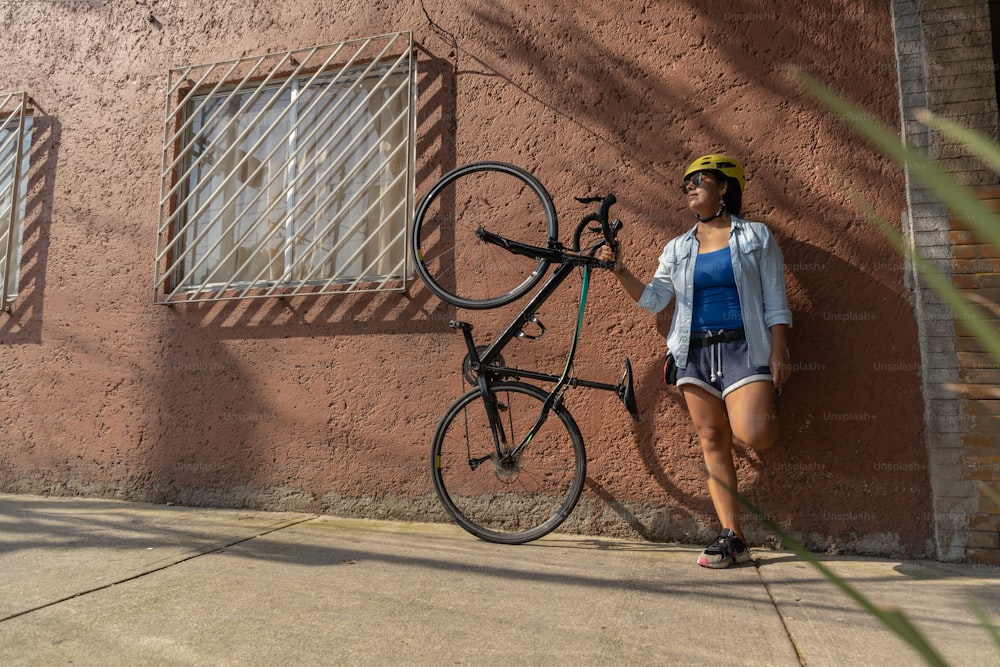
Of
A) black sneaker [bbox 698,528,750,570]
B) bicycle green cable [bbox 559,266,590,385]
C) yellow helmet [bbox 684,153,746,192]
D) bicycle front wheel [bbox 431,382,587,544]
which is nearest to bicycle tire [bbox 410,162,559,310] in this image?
bicycle green cable [bbox 559,266,590,385]

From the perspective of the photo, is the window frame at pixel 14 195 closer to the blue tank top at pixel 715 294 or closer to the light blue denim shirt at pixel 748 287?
the light blue denim shirt at pixel 748 287

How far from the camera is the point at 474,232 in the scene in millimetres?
3865

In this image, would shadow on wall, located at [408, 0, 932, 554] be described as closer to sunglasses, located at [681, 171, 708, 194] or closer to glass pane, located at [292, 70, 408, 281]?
sunglasses, located at [681, 171, 708, 194]

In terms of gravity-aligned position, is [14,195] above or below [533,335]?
above

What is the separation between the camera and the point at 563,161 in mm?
3871

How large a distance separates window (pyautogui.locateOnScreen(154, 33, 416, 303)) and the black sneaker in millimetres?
2229

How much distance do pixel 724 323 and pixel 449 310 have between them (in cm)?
154

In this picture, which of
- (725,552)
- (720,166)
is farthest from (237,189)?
(725,552)

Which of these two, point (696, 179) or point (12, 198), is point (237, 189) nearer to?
point (12, 198)

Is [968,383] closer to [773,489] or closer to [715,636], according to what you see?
[773,489]

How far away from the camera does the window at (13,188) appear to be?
4.88 m

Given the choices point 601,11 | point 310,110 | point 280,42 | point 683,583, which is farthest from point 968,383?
point 280,42

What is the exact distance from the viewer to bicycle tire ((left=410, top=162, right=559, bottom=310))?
12.5 feet

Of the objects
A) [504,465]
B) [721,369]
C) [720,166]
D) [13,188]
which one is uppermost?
[13,188]
